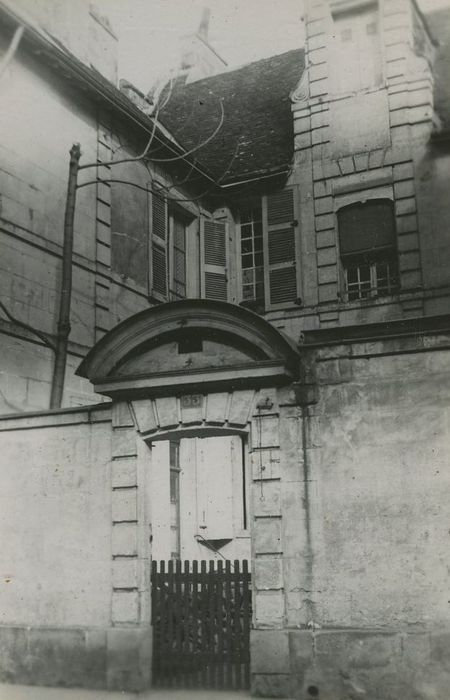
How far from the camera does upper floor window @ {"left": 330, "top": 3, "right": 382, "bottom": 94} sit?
15695mm

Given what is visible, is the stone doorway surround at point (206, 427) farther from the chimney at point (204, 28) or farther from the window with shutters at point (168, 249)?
the chimney at point (204, 28)

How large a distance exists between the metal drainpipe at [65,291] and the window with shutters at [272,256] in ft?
14.4

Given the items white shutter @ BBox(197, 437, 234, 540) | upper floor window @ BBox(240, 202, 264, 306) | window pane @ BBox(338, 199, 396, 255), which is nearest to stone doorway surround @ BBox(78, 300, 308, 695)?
window pane @ BBox(338, 199, 396, 255)

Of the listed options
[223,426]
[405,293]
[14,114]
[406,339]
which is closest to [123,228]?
[14,114]

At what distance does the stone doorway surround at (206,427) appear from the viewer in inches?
338

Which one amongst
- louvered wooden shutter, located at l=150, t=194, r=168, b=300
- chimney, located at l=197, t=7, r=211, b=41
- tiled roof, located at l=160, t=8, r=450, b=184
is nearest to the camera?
louvered wooden shutter, located at l=150, t=194, r=168, b=300

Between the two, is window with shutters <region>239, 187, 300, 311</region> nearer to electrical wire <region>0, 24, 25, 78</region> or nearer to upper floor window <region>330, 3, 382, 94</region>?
upper floor window <region>330, 3, 382, 94</region>

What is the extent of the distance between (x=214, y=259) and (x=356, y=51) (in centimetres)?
517

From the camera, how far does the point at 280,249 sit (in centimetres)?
1594

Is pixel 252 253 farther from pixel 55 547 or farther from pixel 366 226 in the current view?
pixel 55 547

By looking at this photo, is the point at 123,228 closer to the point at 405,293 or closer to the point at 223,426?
the point at 405,293

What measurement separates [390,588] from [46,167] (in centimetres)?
902

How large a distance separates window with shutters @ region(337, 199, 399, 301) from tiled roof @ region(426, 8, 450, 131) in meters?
2.04

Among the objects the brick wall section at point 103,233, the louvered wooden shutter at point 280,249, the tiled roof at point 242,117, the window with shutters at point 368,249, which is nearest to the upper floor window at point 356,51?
the tiled roof at point 242,117
